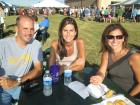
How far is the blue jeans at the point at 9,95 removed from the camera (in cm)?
395

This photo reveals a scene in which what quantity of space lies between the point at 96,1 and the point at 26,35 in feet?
237

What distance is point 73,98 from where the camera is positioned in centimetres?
331

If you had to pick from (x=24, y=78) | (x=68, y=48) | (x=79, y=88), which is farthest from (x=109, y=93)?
(x=68, y=48)

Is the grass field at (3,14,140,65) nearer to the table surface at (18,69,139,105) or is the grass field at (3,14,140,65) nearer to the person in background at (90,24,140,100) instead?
the person in background at (90,24,140,100)

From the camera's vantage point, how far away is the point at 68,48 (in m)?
5.34

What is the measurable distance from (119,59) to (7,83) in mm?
1553

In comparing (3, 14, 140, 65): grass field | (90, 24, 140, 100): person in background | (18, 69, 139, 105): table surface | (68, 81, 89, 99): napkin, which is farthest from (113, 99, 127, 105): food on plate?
(3, 14, 140, 65): grass field

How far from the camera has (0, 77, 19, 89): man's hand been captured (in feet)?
12.6

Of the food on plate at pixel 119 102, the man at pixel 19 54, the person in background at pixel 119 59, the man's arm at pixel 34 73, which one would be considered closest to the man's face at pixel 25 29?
the man at pixel 19 54

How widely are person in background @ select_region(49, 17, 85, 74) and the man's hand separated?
1174 millimetres

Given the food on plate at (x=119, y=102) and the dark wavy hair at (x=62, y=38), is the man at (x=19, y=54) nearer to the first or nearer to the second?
the dark wavy hair at (x=62, y=38)

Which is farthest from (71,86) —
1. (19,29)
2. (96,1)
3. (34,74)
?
(96,1)

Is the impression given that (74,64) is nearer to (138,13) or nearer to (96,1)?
(138,13)

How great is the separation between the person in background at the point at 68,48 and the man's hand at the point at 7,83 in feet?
3.85
